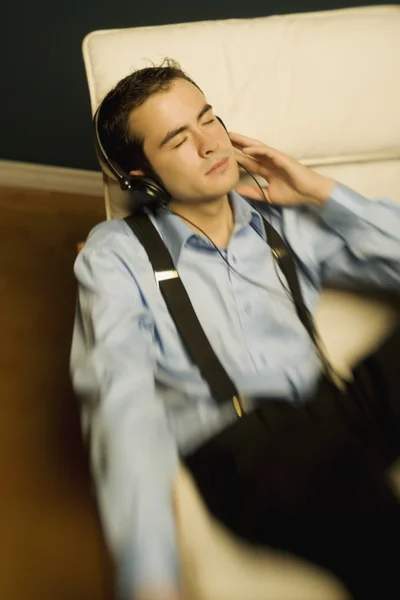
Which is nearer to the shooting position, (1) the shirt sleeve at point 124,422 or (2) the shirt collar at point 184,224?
(1) the shirt sleeve at point 124,422

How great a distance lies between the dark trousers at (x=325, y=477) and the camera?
0.68 metres

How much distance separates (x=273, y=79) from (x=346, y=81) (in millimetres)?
156

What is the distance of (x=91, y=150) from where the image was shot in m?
1.84

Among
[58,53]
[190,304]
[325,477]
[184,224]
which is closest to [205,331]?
[190,304]

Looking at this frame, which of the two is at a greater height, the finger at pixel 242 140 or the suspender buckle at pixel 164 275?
the finger at pixel 242 140

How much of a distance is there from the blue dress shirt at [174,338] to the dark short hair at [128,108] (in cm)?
12

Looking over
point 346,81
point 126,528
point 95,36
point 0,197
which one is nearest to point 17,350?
point 0,197

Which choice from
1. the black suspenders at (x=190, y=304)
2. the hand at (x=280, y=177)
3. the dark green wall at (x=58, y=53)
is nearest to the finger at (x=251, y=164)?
the hand at (x=280, y=177)

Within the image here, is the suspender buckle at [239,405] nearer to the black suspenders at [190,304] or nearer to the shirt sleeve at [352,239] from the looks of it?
the black suspenders at [190,304]

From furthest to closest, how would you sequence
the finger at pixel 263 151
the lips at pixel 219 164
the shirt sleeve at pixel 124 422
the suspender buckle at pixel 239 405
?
the finger at pixel 263 151 → the lips at pixel 219 164 → the suspender buckle at pixel 239 405 → the shirt sleeve at pixel 124 422

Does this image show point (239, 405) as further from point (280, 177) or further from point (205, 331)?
point (280, 177)

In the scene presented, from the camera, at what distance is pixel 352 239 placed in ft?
3.33

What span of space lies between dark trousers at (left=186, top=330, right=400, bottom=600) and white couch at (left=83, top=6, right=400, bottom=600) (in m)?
0.22

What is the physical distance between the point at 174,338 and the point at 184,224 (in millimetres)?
216
